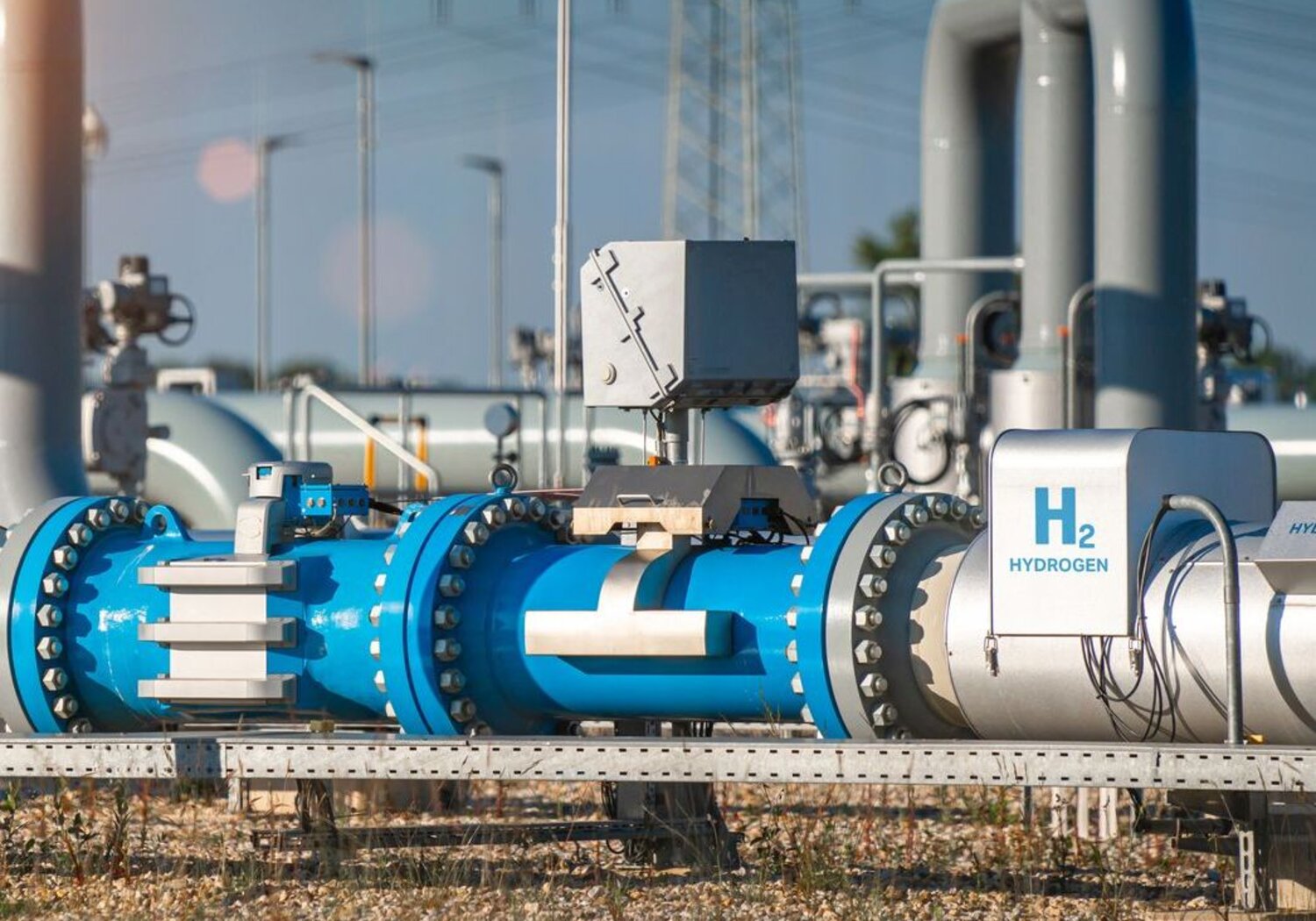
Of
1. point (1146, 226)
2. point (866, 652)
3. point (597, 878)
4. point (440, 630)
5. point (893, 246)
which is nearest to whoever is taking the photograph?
point (866, 652)

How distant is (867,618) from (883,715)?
0.29 meters

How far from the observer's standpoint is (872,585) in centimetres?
610

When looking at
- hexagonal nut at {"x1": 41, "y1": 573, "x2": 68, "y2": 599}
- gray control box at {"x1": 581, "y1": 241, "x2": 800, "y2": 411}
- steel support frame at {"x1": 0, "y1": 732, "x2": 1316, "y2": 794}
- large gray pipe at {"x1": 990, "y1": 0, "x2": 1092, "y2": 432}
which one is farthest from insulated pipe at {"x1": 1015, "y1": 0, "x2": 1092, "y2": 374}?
steel support frame at {"x1": 0, "y1": 732, "x2": 1316, "y2": 794}

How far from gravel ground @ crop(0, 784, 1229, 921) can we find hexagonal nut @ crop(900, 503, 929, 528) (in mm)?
1142

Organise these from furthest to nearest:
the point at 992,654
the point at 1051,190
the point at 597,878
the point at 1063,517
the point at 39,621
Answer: the point at 1051,190
the point at 597,878
the point at 39,621
the point at 992,654
the point at 1063,517

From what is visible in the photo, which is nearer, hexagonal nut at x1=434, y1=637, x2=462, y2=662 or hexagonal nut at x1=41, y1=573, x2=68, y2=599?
hexagonal nut at x1=434, y1=637, x2=462, y2=662

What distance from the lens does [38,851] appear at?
7684 mm

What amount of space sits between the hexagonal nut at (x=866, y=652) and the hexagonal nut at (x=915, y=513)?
0.44 meters

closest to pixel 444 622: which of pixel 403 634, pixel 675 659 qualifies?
pixel 403 634

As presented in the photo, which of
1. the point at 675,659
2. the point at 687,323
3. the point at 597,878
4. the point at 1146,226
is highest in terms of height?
the point at 1146,226

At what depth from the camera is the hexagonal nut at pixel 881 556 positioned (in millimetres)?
6160

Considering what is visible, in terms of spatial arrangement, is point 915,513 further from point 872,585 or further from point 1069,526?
point 1069,526

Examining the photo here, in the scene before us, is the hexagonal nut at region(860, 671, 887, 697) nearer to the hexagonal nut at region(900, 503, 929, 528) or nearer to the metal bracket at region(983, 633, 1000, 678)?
the metal bracket at region(983, 633, 1000, 678)

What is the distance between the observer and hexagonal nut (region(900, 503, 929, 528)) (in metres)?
6.32
